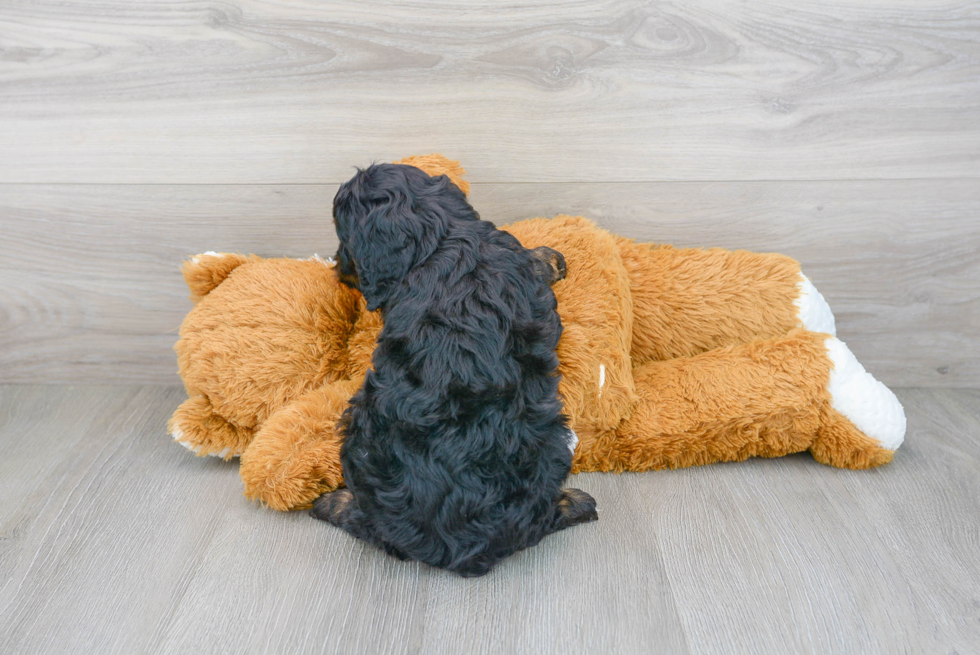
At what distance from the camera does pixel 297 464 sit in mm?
1270

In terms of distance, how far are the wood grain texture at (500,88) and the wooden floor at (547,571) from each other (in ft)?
2.27

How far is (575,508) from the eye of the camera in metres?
1.24

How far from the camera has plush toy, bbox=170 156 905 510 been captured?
1.32m

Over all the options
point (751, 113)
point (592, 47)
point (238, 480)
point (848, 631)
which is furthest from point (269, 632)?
point (751, 113)

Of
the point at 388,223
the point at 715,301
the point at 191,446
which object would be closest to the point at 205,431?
the point at 191,446

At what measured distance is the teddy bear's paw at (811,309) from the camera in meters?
1.45

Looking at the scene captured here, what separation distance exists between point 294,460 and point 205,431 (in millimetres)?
276

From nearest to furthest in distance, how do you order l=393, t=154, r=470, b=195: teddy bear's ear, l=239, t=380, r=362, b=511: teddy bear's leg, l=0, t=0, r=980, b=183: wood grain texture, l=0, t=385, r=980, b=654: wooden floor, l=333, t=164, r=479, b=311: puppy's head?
l=0, t=385, r=980, b=654: wooden floor
l=333, t=164, r=479, b=311: puppy's head
l=239, t=380, r=362, b=511: teddy bear's leg
l=393, t=154, r=470, b=195: teddy bear's ear
l=0, t=0, r=980, b=183: wood grain texture

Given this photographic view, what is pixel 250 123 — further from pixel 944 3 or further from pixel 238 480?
pixel 944 3

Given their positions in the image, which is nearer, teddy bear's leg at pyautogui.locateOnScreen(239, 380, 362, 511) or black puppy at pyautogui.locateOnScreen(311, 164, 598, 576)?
black puppy at pyautogui.locateOnScreen(311, 164, 598, 576)

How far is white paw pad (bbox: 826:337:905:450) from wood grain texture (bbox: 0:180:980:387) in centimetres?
38

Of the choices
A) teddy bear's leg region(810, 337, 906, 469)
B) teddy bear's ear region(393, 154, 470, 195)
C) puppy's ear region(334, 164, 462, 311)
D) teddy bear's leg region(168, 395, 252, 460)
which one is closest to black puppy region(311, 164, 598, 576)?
puppy's ear region(334, 164, 462, 311)

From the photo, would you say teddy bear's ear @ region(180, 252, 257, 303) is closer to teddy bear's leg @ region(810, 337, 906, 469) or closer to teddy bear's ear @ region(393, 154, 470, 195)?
teddy bear's ear @ region(393, 154, 470, 195)

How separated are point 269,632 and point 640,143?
1.22 meters
